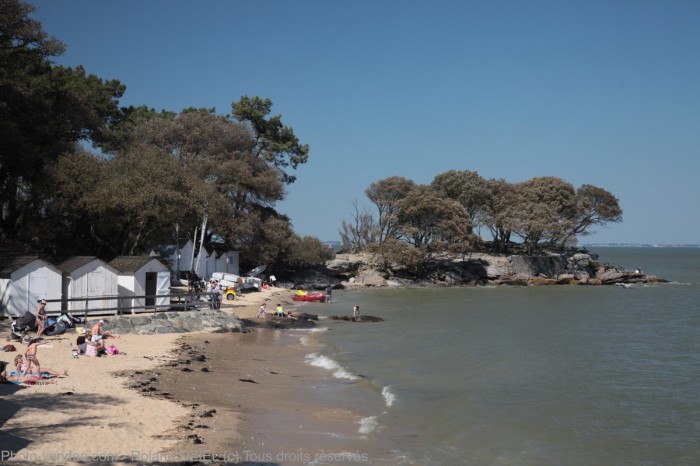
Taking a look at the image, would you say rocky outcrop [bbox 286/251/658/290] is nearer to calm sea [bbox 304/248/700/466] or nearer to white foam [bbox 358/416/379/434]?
calm sea [bbox 304/248/700/466]

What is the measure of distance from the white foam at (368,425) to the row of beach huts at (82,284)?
14.0 m

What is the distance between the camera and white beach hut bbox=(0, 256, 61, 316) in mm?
23125

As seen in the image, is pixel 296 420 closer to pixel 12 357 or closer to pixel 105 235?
pixel 12 357

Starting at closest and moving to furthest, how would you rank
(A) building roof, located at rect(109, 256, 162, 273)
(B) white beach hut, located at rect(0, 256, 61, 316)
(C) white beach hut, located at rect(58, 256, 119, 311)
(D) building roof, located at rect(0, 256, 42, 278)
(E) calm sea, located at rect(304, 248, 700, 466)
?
(E) calm sea, located at rect(304, 248, 700, 466)
(D) building roof, located at rect(0, 256, 42, 278)
(B) white beach hut, located at rect(0, 256, 61, 316)
(C) white beach hut, located at rect(58, 256, 119, 311)
(A) building roof, located at rect(109, 256, 162, 273)

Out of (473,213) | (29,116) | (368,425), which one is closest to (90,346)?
(368,425)

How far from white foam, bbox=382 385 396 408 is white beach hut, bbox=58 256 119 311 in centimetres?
1319

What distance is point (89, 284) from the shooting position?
25750mm

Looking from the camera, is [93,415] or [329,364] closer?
[93,415]

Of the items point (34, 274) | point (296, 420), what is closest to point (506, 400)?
point (296, 420)

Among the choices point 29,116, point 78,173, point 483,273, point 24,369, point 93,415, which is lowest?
point 93,415

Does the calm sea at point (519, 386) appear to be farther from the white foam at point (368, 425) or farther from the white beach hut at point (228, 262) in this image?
the white beach hut at point (228, 262)

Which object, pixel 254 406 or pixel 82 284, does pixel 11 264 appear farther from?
pixel 254 406

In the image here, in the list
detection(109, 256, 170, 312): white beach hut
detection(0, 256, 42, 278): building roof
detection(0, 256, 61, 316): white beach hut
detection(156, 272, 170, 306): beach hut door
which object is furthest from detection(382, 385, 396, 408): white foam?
detection(0, 256, 42, 278): building roof

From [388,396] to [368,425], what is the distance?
10.2 ft
